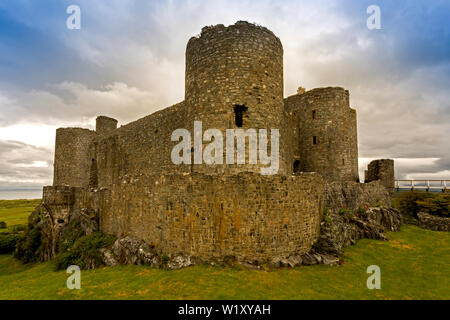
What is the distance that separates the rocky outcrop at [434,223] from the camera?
1816 cm

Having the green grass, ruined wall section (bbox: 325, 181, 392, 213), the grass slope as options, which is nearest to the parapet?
the green grass

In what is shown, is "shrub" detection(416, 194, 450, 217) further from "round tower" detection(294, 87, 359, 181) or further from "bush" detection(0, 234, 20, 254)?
"bush" detection(0, 234, 20, 254)

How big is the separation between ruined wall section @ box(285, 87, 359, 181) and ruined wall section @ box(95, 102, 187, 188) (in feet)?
32.4

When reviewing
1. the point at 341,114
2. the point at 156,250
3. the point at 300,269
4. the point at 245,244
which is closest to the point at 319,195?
the point at 300,269

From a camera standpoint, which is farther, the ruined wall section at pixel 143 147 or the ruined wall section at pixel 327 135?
the ruined wall section at pixel 327 135

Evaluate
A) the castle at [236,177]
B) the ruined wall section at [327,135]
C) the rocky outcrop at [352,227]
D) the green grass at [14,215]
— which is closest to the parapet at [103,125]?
the castle at [236,177]

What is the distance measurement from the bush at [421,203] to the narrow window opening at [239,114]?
20715 millimetres

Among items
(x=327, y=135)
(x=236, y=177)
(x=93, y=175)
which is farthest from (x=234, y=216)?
(x=93, y=175)

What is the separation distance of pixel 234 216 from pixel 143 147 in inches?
526

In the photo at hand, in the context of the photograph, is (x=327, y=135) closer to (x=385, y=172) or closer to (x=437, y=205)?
(x=385, y=172)

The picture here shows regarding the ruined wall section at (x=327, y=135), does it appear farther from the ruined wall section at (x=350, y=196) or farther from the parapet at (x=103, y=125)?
the parapet at (x=103, y=125)

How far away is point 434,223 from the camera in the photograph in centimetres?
1866

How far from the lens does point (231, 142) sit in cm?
1209

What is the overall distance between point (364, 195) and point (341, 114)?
636 centimetres
